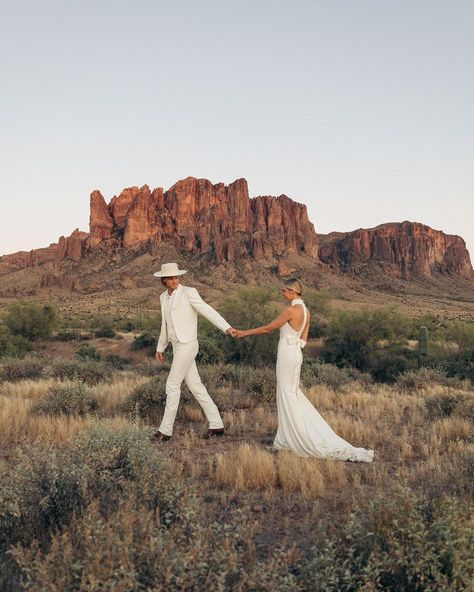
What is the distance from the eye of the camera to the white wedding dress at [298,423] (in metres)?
5.70

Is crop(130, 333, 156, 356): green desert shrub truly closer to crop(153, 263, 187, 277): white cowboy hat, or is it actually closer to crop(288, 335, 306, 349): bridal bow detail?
crop(153, 263, 187, 277): white cowboy hat

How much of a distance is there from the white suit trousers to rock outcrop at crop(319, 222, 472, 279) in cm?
12655

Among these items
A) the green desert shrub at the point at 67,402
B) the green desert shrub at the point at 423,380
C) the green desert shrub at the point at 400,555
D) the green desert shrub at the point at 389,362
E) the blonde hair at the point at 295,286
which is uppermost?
the blonde hair at the point at 295,286

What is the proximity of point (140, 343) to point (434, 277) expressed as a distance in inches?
4914

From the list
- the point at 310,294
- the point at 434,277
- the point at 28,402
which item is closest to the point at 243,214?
the point at 434,277

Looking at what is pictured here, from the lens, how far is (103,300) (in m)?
80.9

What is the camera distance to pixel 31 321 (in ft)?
100.0

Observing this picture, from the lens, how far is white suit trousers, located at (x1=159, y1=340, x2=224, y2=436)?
21.6 ft

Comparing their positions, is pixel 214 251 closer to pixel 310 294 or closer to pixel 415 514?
pixel 310 294

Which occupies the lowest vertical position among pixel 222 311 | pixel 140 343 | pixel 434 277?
pixel 140 343

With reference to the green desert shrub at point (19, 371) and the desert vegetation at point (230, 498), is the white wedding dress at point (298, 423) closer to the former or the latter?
the desert vegetation at point (230, 498)

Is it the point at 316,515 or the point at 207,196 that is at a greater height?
the point at 207,196

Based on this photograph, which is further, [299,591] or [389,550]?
[389,550]

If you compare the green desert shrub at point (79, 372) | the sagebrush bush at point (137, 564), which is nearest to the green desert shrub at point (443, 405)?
the sagebrush bush at point (137, 564)
